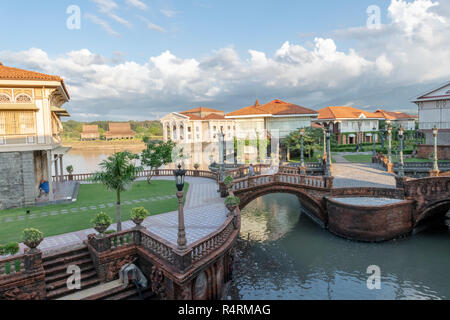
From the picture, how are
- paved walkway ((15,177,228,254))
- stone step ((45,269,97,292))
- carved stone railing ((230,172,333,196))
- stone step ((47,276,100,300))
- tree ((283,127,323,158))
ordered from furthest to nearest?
1. tree ((283,127,323,158))
2. carved stone railing ((230,172,333,196))
3. paved walkway ((15,177,228,254))
4. stone step ((45,269,97,292))
5. stone step ((47,276,100,300))

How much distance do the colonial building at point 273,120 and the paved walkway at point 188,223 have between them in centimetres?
2164

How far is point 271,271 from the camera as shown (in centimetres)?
1543

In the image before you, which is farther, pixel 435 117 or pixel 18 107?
pixel 435 117

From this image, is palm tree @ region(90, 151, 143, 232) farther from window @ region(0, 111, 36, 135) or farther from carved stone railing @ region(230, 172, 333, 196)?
window @ region(0, 111, 36, 135)

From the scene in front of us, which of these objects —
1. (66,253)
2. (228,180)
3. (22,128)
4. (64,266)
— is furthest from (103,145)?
(64,266)

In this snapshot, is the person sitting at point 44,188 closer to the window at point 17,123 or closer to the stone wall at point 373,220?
the window at point 17,123

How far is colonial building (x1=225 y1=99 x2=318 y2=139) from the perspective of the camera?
40881 millimetres

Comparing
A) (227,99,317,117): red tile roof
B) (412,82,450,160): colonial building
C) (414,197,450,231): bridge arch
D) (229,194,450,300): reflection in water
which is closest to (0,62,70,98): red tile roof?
(229,194,450,300): reflection in water

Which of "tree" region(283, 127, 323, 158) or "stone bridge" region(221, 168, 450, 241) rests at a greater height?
"tree" region(283, 127, 323, 158)

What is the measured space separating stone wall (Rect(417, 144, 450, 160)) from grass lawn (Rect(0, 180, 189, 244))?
→ 32885mm

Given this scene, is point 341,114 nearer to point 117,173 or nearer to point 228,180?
point 228,180

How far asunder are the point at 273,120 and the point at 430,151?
68.4 feet

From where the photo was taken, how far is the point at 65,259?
10305 mm
